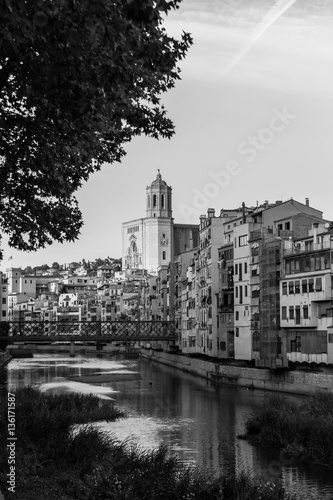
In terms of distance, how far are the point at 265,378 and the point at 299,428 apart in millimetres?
24877

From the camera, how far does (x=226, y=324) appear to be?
6869 centimetres

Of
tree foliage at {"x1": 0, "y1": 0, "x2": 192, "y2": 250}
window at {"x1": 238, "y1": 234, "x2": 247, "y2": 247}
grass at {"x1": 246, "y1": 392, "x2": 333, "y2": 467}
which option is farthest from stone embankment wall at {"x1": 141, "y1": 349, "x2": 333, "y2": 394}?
tree foliage at {"x1": 0, "y1": 0, "x2": 192, "y2": 250}

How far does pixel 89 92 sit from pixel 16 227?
28.9 ft

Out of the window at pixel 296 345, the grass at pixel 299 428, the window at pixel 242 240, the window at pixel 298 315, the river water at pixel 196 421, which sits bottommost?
the river water at pixel 196 421

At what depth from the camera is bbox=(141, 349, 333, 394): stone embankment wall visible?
4652 cm

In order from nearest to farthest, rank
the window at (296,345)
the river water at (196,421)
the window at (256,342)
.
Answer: the river water at (196,421), the window at (296,345), the window at (256,342)

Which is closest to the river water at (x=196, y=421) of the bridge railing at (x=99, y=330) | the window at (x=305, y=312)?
the window at (x=305, y=312)

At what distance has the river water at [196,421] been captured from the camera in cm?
2530

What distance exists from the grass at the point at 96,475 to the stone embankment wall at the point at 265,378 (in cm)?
2051

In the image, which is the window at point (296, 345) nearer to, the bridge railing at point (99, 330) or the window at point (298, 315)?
the window at point (298, 315)

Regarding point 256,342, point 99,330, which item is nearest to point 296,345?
point 256,342

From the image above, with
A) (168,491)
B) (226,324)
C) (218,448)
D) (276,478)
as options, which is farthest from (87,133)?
(226,324)

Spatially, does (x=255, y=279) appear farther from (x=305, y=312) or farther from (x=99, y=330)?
(x=99, y=330)

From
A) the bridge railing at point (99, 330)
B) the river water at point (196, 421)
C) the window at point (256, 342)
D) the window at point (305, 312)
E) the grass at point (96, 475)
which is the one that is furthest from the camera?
the bridge railing at point (99, 330)
